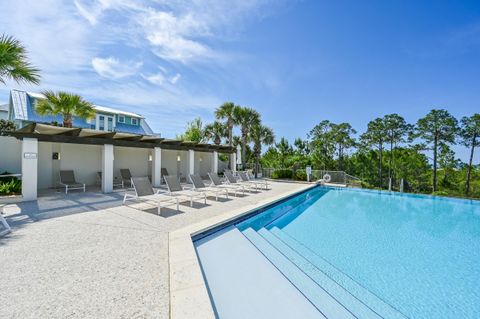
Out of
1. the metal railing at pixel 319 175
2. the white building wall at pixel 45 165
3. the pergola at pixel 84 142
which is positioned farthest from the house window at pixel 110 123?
the metal railing at pixel 319 175

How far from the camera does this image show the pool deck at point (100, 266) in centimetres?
252

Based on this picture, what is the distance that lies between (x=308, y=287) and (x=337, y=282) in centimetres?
75

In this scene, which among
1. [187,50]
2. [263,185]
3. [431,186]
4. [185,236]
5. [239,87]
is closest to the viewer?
[185,236]

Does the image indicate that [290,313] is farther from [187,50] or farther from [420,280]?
[187,50]

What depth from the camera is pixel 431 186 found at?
25281 mm

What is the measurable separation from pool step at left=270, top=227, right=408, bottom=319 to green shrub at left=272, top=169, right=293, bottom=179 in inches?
599

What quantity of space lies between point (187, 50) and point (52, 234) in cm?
1143

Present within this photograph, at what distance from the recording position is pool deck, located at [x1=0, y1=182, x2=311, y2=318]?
2.52 metres

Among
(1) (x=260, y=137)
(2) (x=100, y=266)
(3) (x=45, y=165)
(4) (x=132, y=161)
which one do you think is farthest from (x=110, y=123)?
(2) (x=100, y=266)

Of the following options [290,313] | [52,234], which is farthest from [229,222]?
[52,234]

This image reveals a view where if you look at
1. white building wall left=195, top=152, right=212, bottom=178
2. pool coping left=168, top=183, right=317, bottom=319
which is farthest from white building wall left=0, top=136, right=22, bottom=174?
pool coping left=168, top=183, right=317, bottom=319

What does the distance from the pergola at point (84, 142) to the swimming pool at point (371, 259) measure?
772 cm

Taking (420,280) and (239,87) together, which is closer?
(420,280)

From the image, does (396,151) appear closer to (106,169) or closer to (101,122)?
(106,169)
